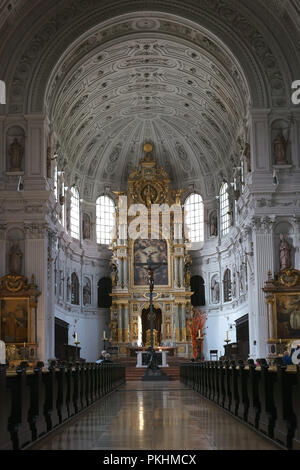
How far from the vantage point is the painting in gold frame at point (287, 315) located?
28016 millimetres

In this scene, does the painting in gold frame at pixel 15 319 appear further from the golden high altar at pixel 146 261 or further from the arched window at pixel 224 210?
the arched window at pixel 224 210

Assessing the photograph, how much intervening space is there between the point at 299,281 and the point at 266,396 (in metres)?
20.2

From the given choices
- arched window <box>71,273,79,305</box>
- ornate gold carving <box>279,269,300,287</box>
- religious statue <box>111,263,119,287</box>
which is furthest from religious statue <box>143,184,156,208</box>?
ornate gold carving <box>279,269,300,287</box>

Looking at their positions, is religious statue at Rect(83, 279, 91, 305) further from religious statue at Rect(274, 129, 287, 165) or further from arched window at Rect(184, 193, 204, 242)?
religious statue at Rect(274, 129, 287, 165)

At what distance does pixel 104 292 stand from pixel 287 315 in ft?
58.5

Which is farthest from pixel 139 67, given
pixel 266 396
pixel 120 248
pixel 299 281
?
pixel 266 396

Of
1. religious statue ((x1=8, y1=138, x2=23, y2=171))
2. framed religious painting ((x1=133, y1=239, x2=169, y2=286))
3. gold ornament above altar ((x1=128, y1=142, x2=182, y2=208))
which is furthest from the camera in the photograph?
gold ornament above altar ((x1=128, y1=142, x2=182, y2=208))

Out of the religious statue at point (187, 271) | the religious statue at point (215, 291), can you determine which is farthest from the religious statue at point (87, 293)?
the religious statue at point (215, 291)

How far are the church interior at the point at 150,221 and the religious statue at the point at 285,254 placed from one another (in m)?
0.10

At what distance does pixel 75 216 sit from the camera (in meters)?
42.4

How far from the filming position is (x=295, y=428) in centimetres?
750

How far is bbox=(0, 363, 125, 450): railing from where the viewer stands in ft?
23.8

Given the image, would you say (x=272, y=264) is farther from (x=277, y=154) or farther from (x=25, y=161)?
(x=25, y=161)

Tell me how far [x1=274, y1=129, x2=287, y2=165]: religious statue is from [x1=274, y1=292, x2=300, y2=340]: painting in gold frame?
603 cm
